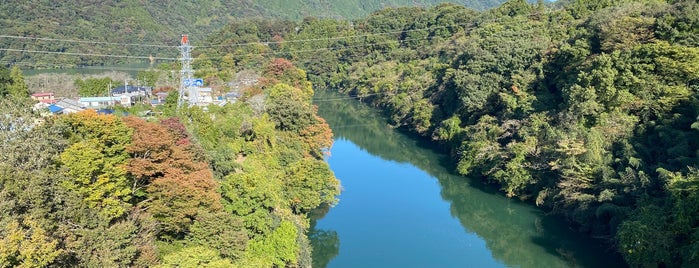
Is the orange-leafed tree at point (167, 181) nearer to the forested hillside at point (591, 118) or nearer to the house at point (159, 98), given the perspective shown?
the forested hillside at point (591, 118)

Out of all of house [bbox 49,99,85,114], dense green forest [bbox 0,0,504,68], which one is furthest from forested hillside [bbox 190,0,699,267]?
dense green forest [bbox 0,0,504,68]

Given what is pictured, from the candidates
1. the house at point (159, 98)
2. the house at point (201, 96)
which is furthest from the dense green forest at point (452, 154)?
the house at point (159, 98)

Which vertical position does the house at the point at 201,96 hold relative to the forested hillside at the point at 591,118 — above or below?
below

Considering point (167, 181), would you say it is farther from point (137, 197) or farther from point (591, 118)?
point (591, 118)

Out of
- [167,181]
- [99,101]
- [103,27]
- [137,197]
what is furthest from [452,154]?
[103,27]

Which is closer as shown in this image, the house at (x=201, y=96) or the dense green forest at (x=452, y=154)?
the dense green forest at (x=452, y=154)

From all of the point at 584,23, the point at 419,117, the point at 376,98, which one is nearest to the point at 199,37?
the point at 376,98
